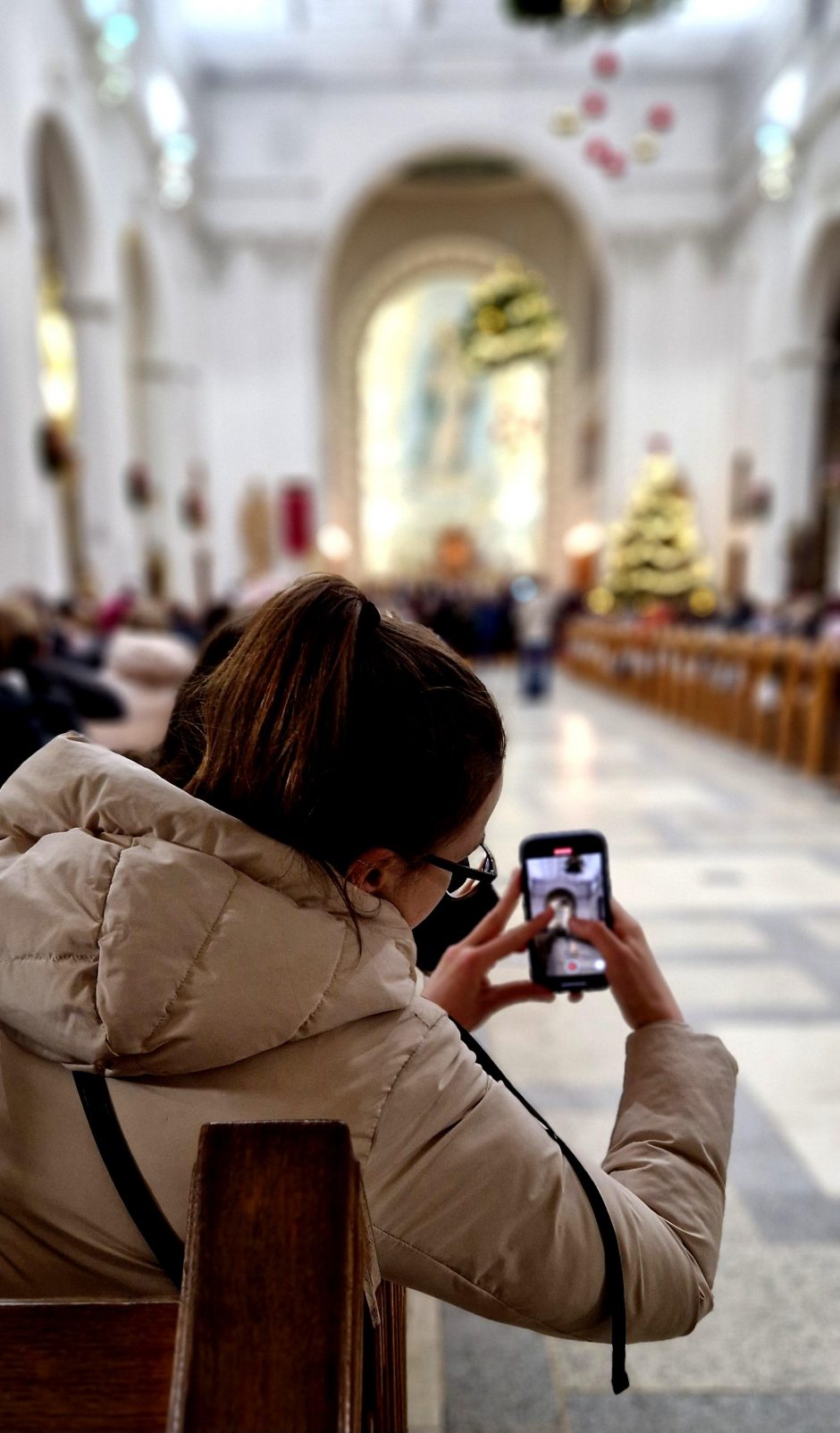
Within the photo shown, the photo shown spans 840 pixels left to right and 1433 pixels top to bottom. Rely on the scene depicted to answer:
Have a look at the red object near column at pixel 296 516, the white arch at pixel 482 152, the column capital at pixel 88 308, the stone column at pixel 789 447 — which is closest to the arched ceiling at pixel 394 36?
the white arch at pixel 482 152

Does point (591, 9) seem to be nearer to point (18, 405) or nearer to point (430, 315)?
point (18, 405)

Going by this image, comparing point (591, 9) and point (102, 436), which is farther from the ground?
point (591, 9)

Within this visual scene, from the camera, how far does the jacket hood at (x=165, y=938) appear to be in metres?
0.77

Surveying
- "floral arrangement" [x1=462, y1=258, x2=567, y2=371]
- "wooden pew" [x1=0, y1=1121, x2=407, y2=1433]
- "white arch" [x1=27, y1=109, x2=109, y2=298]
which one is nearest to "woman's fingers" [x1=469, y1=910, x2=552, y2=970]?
"wooden pew" [x1=0, y1=1121, x2=407, y2=1433]

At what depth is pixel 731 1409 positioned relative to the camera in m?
1.60

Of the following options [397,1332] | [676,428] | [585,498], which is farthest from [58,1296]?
[585,498]

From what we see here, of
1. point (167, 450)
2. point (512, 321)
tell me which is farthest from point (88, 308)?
point (512, 321)

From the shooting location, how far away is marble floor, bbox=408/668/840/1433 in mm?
1621

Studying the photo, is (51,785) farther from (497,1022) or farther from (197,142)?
(197,142)

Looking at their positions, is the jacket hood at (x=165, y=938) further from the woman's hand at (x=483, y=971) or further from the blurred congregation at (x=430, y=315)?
the blurred congregation at (x=430, y=315)

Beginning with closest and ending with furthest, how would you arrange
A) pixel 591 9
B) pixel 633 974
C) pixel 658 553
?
1. pixel 633 974
2. pixel 591 9
3. pixel 658 553

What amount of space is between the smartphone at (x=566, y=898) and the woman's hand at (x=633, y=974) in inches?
1.5

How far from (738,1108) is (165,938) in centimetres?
214

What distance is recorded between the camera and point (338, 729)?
79 cm
